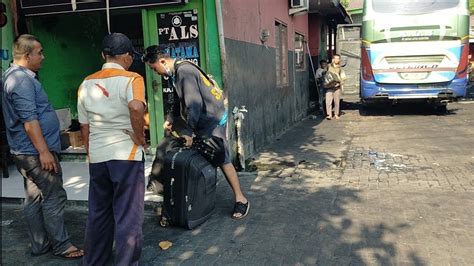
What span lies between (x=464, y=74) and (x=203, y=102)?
952cm

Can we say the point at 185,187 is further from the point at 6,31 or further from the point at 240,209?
the point at 6,31

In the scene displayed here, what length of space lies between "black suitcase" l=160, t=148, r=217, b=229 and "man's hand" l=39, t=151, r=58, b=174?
1030 millimetres

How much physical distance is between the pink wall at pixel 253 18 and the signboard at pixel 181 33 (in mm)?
455


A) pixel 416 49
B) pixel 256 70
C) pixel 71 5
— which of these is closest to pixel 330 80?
pixel 416 49

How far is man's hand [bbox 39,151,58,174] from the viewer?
12.0ft

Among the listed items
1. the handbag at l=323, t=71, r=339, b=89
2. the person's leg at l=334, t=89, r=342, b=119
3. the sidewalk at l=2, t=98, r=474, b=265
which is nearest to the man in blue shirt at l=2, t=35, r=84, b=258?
the sidewalk at l=2, t=98, r=474, b=265

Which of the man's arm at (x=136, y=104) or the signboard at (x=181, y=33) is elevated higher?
the signboard at (x=181, y=33)

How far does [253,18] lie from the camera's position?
7859 millimetres

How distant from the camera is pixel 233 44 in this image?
6.68 meters

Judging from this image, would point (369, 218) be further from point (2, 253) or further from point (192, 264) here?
point (2, 253)

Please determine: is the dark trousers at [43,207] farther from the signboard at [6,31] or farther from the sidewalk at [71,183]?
the signboard at [6,31]

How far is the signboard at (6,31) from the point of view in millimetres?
6730

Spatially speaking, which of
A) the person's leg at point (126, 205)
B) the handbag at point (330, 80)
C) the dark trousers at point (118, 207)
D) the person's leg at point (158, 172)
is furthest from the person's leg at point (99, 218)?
the handbag at point (330, 80)

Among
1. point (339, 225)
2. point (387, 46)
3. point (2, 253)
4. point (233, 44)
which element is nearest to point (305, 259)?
point (339, 225)
